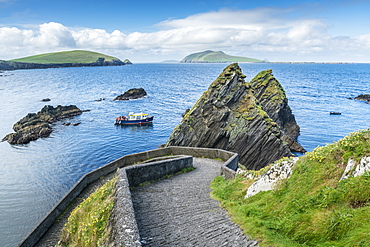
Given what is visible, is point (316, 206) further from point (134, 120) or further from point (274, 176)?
point (134, 120)

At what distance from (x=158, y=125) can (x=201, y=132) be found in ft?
85.7

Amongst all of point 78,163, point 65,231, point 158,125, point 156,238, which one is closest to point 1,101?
point 158,125

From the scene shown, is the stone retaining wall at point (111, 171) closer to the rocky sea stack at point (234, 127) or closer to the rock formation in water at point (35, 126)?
the rocky sea stack at point (234, 127)

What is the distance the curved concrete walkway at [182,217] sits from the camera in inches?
308

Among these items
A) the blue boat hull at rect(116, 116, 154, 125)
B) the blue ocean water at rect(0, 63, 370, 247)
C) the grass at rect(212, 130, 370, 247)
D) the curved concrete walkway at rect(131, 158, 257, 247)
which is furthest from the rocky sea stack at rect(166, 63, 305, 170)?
the blue boat hull at rect(116, 116, 154, 125)

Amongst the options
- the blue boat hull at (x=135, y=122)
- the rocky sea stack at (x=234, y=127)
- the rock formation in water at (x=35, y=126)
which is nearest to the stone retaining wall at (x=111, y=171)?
the rocky sea stack at (x=234, y=127)

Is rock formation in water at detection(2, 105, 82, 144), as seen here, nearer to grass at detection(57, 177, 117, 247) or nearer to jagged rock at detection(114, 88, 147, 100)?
jagged rock at detection(114, 88, 147, 100)

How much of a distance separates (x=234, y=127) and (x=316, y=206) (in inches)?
922

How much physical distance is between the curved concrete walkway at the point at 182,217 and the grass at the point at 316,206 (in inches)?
24.8

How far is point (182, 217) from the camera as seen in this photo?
9539 mm

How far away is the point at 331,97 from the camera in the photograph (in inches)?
3393

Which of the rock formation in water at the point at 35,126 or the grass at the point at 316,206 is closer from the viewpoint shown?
the grass at the point at 316,206

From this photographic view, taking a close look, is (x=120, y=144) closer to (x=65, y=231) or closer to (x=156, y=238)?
(x=65, y=231)

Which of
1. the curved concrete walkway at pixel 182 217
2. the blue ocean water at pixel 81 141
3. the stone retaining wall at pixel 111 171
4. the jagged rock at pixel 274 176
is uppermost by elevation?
the jagged rock at pixel 274 176
